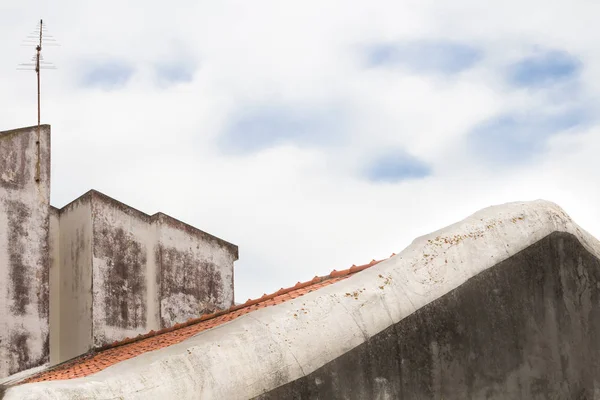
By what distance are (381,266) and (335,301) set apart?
1.77 ft

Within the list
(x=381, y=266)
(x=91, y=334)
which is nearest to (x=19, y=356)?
(x=91, y=334)

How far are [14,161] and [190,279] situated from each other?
530 cm

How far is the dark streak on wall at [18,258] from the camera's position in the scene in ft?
→ 50.7

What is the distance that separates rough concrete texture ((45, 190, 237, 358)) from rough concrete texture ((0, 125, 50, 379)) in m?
1.39

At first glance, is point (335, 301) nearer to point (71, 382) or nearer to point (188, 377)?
point (188, 377)

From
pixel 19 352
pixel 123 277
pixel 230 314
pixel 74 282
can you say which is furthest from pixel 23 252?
pixel 230 314

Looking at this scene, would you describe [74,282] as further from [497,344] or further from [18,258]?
[497,344]

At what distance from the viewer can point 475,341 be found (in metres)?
6.77

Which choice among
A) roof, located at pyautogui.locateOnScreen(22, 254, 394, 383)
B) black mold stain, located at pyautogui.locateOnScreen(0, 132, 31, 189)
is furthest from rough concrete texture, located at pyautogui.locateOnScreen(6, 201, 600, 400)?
black mold stain, located at pyautogui.locateOnScreen(0, 132, 31, 189)

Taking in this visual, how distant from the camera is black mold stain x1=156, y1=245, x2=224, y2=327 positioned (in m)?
19.1

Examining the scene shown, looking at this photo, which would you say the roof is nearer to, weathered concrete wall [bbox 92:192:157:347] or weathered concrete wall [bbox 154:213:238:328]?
weathered concrete wall [bbox 92:192:157:347]

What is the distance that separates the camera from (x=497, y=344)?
6844 millimetres

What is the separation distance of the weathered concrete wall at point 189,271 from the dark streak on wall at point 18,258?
3.66 metres

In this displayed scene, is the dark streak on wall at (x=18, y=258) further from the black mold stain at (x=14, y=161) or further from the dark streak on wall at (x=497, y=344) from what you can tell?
the dark streak on wall at (x=497, y=344)
